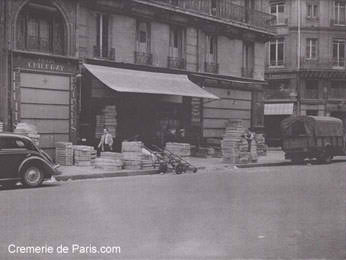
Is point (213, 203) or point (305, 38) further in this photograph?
point (305, 38)

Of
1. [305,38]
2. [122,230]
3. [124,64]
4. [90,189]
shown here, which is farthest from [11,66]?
[305,38]

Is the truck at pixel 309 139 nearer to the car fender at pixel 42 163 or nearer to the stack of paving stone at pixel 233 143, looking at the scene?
the stack of paving stone at pixel 233 143

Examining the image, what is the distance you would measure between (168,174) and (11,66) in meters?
6.63

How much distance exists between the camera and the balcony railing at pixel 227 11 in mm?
26669

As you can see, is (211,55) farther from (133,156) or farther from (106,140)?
(133,156)

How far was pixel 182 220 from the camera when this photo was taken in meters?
8.60

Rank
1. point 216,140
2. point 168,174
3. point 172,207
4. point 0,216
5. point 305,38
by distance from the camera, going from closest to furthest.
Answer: point 0,216
point 172,207
point 168,174
point 216,140
point 305,38

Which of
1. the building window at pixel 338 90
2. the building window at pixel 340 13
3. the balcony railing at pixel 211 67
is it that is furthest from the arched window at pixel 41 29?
the building window at pixel 340 13

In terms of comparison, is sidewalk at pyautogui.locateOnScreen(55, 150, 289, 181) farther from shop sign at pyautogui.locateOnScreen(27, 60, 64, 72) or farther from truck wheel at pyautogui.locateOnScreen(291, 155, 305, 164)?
shop sign at pyautogui.locateOnScreen(27, 60, 64, 72)

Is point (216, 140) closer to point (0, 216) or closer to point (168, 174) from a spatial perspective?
point (168, 174)

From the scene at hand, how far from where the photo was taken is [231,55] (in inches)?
1177

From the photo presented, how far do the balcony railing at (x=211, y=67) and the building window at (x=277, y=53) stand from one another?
1719cm

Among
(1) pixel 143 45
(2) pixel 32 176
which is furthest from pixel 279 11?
(2) pixel 32 176

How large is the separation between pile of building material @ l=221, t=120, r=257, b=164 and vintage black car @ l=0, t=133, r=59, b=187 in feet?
34.6
